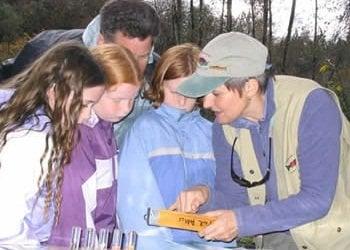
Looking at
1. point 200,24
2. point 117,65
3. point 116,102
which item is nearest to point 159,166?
point 116,102

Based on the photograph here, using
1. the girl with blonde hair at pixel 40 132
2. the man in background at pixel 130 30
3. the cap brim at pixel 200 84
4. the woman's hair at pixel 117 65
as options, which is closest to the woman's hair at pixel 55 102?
the girl with blonde hair at pixel 40 132

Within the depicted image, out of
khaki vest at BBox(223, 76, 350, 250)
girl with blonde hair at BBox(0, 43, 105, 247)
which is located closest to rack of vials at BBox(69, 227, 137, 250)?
girl with blonde hair at BBox(0, 43, 105, 247)

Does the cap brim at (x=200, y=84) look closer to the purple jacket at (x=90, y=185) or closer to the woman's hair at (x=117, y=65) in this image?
the woman's hair at (x=117, y=65)

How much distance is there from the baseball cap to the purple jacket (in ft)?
1.08

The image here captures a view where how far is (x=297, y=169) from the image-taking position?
1.99 metres

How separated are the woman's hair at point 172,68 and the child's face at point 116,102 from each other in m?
0.10

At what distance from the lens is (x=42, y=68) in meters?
2.03

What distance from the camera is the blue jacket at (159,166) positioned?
2117 mm

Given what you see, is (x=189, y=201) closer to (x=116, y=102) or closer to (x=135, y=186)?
(x=135, y=186)

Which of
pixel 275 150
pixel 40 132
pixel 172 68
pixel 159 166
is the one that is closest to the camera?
pixel 40 132

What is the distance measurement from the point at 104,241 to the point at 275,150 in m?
0.67

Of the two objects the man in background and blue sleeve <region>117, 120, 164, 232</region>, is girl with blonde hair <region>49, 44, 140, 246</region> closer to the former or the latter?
blue sleeve <region>117, 120, 164, 232</region>

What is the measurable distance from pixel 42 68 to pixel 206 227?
69 cm

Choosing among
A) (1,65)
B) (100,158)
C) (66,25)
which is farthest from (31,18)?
(100,158)
